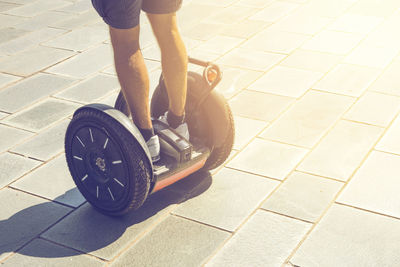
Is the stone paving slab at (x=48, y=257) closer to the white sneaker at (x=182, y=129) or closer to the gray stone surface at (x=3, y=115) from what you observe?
the white sneaker at (x=182, y=129)

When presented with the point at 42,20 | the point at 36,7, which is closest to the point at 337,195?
the point at 42,20

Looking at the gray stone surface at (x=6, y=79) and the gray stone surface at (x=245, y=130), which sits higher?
the gray stone surface at (x=6, y=79)

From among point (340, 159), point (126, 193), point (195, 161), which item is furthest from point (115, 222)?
point (340, 159)

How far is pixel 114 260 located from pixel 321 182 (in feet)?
4.56

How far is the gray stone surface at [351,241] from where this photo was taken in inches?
124

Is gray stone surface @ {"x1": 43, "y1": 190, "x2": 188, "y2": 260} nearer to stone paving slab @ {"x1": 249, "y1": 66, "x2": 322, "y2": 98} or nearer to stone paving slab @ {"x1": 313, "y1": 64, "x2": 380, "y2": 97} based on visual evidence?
stone paving slab @ {"x1": 249, "y1": 66, "x2": 322, "y2": 98}

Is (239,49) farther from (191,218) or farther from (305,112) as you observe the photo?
(191,218)

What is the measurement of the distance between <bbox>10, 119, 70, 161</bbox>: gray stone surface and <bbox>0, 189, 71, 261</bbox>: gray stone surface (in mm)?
467

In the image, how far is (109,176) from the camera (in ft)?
11.1

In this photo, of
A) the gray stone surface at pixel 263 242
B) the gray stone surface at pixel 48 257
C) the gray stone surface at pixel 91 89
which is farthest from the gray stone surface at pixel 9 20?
the gray stone surface at pixel 263 242

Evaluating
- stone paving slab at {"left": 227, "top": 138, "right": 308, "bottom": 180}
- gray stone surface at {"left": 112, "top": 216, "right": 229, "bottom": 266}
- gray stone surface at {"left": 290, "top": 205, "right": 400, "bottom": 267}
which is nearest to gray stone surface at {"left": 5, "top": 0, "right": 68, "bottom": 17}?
stone paving slab at {"left": 227, "top": 138, "right": 308, "bottom": 180}

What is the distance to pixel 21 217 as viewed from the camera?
3598mm

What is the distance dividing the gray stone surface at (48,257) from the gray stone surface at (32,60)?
105 inches

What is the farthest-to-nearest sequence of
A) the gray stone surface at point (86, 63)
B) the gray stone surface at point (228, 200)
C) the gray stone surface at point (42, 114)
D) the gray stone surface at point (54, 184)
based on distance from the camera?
the gray stone surface at point (86, 63)
the gray stone surface at point (42, 114)
the gray stone surface at point (54, 184)
the gray stone surface at point (228, 200)
